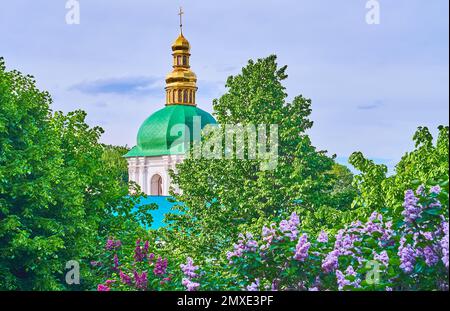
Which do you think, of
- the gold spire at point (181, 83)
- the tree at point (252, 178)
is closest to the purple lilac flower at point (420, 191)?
the tree at point (252, 178)

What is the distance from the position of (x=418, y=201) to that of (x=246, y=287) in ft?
7.21

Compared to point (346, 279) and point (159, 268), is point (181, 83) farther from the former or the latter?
point (346, 279)

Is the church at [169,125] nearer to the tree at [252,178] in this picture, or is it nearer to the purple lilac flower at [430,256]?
the tree at [252,178]

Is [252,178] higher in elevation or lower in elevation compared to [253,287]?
higher

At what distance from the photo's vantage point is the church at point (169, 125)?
6073 cm

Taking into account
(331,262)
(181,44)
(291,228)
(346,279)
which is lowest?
(346,279)

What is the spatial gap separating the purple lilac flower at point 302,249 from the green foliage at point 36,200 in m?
9.68

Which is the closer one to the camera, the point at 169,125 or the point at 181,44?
the point at 169,125

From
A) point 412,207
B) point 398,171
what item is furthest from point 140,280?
point 398,171

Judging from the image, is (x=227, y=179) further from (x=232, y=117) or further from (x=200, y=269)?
(x=200, y=269)

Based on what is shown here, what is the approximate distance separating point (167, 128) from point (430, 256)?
5248 cm

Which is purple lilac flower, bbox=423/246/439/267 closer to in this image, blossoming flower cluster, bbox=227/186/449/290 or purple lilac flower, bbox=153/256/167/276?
blossoming flower cluster, bbox=227/186/449/290

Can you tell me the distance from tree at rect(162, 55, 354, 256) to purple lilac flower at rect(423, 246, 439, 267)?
48.2 ft

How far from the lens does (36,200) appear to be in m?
19.3
